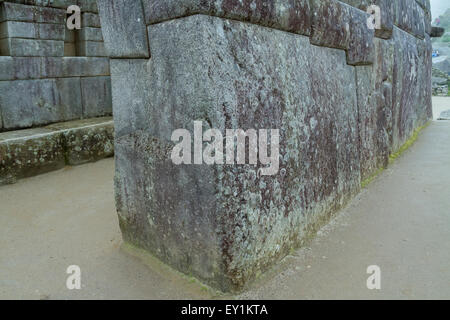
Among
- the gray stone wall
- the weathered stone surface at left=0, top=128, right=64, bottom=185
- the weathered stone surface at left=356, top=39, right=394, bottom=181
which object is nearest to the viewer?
the weathered stone surface at left=356, top=39, right=394, bottom=181

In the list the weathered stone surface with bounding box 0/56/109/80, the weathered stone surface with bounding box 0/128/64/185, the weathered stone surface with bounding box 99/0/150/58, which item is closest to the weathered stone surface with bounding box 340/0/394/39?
the weathered stone surface with bounding box 99/0/150/58

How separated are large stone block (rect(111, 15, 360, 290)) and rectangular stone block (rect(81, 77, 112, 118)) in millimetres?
2786

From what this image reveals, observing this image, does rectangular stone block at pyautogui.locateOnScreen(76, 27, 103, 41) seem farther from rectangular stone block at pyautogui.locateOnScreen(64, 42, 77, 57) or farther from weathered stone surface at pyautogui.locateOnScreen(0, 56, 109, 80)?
weathered stone surface at pyautogui.locateOnScreen(0, 56, 109, 80)

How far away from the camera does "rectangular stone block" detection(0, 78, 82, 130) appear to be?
12.5 feet

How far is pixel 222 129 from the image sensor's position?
1.51m

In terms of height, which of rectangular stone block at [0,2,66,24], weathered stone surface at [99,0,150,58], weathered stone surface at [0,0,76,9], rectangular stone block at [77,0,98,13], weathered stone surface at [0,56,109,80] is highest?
rectangular stone block at [77,0,98,13]

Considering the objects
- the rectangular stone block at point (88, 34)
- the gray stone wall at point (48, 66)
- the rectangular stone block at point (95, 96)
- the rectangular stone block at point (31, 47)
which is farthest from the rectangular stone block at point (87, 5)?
the rectangular stone block at point (95, 96)

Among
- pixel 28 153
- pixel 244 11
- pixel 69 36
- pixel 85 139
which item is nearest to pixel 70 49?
pixel 69 36

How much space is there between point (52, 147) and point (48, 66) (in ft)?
3.41

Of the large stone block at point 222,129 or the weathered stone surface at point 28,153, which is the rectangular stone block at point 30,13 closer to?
the weathered stone surface at point 28,153

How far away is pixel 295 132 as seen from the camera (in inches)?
75.6

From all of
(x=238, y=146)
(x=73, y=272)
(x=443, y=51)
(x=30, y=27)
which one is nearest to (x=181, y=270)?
(x=73, y=272)
